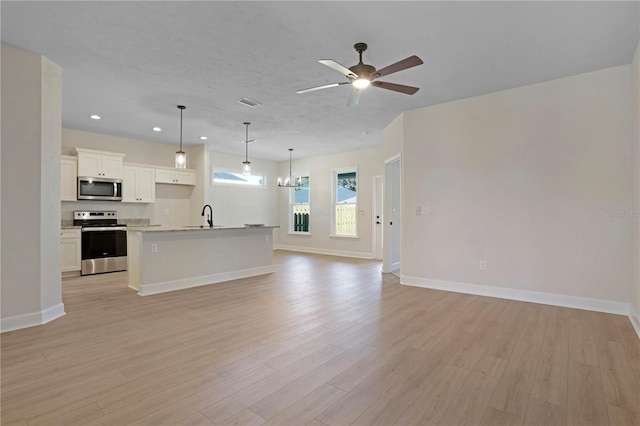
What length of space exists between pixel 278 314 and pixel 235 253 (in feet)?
7.30

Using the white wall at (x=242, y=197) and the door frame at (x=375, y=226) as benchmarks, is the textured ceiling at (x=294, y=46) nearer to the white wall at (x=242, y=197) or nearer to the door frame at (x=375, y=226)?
the door frame at (x=375, y=226)

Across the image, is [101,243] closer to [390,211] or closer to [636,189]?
[390,211]

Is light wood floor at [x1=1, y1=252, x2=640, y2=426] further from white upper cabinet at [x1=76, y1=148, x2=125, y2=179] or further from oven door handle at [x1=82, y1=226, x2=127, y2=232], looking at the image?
white upper cabinet at [x1=76, y1=148, x2=125, y2=179]

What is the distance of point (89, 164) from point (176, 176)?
5.72ft

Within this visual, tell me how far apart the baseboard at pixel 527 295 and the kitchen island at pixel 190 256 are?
8.84 feet

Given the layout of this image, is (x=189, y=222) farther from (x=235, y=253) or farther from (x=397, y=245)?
(x=397, y=245)

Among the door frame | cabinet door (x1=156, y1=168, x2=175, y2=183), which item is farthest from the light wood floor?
the door frame

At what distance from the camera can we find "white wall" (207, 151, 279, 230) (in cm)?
847

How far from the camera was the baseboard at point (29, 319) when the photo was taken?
3.15 metres

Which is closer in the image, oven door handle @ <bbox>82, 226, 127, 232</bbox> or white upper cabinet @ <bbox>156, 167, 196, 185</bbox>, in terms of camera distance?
oven door handle @ <bbox>82, 226, 127, 232</bbox>

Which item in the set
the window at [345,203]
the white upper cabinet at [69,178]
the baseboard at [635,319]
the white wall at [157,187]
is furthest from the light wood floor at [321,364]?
the window at [345,203]

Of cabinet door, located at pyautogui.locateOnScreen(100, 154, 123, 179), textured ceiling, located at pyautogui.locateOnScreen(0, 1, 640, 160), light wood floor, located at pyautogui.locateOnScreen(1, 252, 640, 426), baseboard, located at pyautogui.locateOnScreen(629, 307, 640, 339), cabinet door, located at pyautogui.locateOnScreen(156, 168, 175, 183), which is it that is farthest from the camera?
cabinet door, located at pyautogui.locateOnScreen(156, 168, 175, 183)

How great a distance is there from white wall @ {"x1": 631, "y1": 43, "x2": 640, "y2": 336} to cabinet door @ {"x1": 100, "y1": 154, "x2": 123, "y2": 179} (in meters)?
7.78

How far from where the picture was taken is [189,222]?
7.99 m
